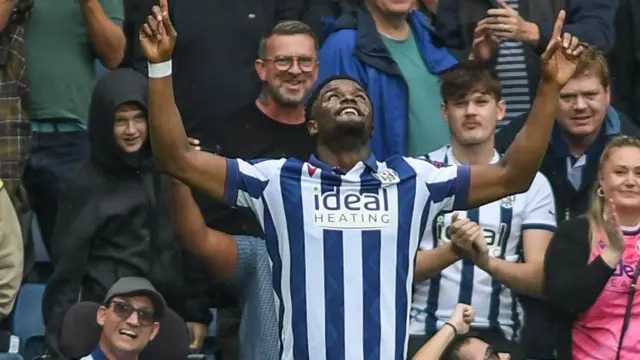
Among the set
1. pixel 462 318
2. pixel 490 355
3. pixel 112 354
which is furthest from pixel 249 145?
pixel 490 355

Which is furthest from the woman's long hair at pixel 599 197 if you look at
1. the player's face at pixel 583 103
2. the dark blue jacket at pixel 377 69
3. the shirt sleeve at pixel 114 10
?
the shirt sleeve at pixel 114 10

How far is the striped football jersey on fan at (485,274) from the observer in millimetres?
7426

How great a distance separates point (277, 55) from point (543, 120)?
1916mm

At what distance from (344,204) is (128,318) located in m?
1.21

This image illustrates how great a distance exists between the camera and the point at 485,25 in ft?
26.6

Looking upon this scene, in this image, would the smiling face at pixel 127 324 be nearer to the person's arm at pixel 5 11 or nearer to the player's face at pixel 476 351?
the player's face at pixel 476 351

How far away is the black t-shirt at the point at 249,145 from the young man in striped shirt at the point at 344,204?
1.18 metres

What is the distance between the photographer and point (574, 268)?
7.26 metres

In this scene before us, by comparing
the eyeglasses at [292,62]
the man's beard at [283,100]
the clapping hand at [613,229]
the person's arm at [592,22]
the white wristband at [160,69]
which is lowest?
the clapping hand at [613,229]

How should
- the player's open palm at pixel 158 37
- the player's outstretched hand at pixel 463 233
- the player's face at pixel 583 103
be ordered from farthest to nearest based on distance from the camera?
the player's face at pixel 583 103 < the player's outstretched hand at pixel 463 233 < the player's open palm at pixel 158 37

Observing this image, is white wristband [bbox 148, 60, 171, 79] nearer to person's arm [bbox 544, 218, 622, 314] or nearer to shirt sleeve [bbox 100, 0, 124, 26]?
person's arm [bbox 544, 218, 622, 314]

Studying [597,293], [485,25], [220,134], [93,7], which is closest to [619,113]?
[485,25]

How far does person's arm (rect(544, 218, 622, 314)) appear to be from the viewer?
282 inches

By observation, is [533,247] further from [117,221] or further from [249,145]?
[117,221]
